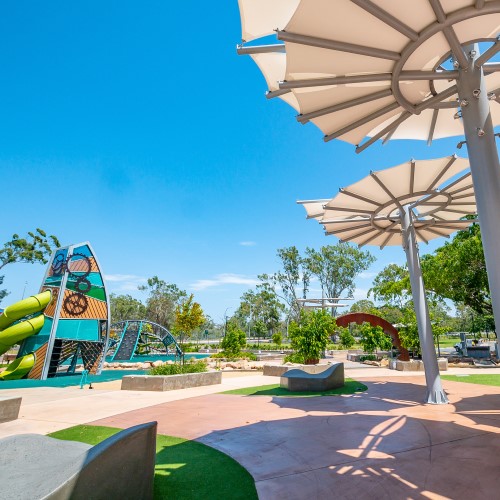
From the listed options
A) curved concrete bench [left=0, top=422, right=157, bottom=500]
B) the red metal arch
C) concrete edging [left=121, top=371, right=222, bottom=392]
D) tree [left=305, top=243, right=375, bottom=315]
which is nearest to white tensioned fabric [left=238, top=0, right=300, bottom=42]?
curved concrete bench [left=0, top=422, right=157, bottom=500]

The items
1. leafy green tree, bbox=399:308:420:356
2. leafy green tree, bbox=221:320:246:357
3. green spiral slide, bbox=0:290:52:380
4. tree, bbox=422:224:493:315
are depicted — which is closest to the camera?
green spiral slide, bbox=0:290:52:380

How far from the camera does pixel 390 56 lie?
4.87 m

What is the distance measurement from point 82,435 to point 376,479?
5.79m

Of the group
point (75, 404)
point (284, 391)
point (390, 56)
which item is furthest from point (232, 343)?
point (390, 56)

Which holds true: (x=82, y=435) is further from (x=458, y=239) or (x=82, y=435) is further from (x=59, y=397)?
(x=458, y=239)

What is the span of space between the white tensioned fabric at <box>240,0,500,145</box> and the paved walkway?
18.4 feet

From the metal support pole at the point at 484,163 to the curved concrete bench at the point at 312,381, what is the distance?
338 inches

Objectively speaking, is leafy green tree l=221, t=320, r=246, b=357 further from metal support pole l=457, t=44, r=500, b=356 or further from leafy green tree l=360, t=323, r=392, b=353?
metal support pole l=457, t=44, r=500, b=356

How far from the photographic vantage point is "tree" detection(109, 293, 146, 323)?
84113 millimetres

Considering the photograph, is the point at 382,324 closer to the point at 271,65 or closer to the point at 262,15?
the point at 271,65

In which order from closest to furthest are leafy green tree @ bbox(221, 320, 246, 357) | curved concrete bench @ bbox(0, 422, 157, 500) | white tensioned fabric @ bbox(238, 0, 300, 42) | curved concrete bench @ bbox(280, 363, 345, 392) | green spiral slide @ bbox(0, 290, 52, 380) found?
curved concrete bench @ bbox(0, 422, 157, 500)
white tensioned fabric @ bbox(238, 0, 300, 42)
curved concrete bench @ bbox(280, 363, 345, 392)
green spiral slide @ bbox(0, 290, 52, 380)
leafy green tree @ bbox(221, 320, 246, 357)

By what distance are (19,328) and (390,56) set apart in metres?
21.9

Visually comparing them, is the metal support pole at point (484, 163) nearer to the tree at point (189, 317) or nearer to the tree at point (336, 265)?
the tree at point (189, 317)

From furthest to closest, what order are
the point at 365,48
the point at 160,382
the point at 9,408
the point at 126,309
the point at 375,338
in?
the point at 126,309
the point at 375,338
the point at 160,382
the point at 9,408
the point at 365,48
